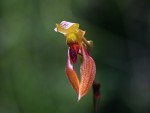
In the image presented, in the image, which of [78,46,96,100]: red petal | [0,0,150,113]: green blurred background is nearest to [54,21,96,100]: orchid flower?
[78,46,96,100]: red petal

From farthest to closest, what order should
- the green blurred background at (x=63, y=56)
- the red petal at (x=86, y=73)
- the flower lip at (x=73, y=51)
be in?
the green blurred background at (x=63, y=56)
the flower lip at (x=73, y=51)
the red petal at (x=86, y=73)

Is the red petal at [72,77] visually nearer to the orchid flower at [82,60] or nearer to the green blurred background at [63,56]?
the orchid flower at [82,60]

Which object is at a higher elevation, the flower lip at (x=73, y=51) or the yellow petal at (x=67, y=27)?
the yellow petal at (x=67, y=27)

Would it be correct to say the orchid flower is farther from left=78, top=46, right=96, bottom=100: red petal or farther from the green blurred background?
the green blurred background

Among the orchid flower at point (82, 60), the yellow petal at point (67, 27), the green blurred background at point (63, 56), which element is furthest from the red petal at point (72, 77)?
the green blurred background at point (63, 56)

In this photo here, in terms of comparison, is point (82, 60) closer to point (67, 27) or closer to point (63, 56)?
point (67, 27)

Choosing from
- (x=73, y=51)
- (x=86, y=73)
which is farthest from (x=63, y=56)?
(x=86, y=73)

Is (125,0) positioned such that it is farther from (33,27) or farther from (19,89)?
(19,89)

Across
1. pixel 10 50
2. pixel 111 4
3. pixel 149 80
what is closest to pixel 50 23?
pixel 10 50
